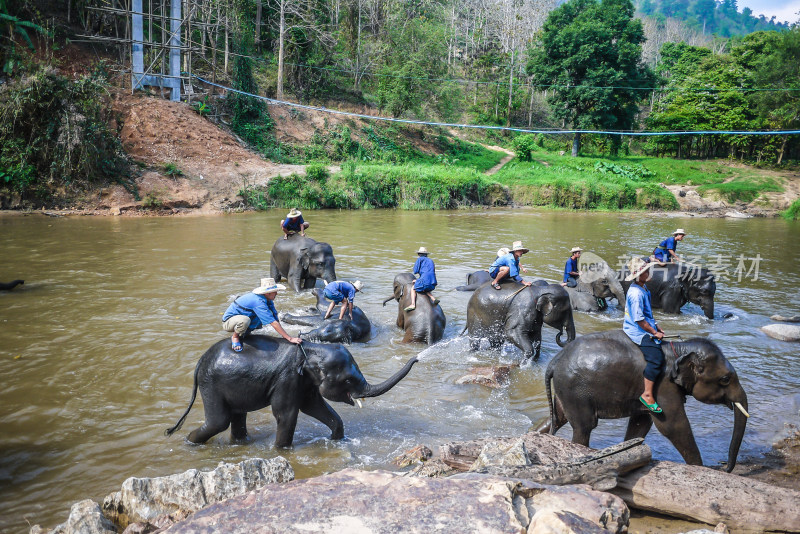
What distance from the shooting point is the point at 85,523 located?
407cm

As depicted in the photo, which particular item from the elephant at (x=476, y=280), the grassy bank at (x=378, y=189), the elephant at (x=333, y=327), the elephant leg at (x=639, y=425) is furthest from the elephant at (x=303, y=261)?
the grassy bank at (x=378, y=189)

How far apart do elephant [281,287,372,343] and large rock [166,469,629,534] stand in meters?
5.35

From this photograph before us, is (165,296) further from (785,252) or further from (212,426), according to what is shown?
(785,252)

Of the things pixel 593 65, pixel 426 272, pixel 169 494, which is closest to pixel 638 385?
pixel 169 494

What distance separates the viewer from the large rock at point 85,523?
4039mm

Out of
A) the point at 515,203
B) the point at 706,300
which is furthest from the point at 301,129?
the point at 706,300

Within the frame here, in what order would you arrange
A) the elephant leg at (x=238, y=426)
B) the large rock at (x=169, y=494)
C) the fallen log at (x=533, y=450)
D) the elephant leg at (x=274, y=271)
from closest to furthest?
the large rock at (x=169, y=494) → the fallen log at (x=533, y=450) → the elephant leg at (x=238, y=426) → the elephant leg at (x=274, y=271)

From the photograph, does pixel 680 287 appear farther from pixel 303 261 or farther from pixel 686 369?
pixel 303 261

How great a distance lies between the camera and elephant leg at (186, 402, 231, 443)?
600 centimetres

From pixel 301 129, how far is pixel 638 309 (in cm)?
3275

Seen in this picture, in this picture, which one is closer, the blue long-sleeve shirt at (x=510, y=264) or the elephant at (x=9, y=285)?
the blue long-sleeve shirt at (x=510, y=264)

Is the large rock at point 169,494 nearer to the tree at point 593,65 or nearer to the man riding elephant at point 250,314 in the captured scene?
the man riding elephant at point 250,314

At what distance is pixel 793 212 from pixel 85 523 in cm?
3847

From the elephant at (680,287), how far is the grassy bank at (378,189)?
56.9 ft
